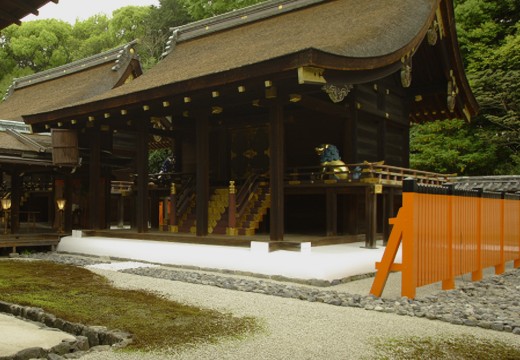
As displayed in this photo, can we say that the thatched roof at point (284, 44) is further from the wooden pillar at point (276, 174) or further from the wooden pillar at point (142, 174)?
the wooden pillar at point (276, 174)

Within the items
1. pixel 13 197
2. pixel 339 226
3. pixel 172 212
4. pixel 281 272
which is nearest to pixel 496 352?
pixel 281 272

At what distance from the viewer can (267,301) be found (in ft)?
22.8

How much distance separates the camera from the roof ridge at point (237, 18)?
1467 cm

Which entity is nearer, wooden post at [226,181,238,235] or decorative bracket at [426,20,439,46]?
wooden post at [226,181,238,235]

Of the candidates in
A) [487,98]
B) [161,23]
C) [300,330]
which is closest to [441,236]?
[300,330]

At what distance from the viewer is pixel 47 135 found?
16.7 m

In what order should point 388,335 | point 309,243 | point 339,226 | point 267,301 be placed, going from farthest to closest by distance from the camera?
point 339,226 < point 309,243 < point 267,301 < point 388,335

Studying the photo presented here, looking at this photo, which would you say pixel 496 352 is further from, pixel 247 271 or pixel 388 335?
pixel 247 271

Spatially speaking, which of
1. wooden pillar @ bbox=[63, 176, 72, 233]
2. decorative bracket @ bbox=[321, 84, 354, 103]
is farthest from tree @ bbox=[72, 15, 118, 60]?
decorative bracket @ bbox=[321, 84, 354, 103]

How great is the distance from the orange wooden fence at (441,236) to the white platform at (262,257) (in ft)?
5.75

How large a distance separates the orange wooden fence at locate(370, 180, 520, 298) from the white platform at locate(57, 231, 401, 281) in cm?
175

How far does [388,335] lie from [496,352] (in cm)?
99

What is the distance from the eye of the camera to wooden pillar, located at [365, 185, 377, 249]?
412 inches

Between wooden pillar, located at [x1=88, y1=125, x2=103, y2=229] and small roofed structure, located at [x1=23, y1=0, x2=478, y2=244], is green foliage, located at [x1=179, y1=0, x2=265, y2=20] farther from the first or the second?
wooden pillar, located at [x1=88, y1=125, x2=103, y2=229]
